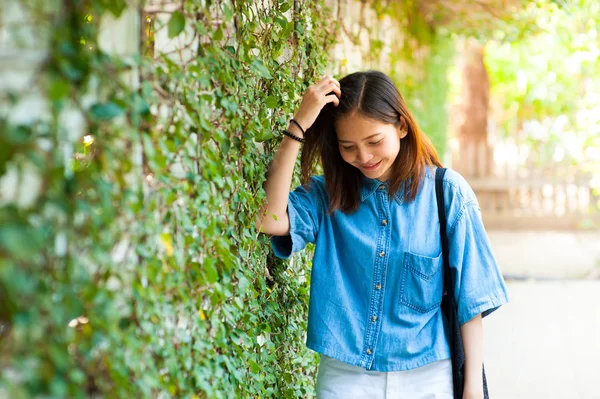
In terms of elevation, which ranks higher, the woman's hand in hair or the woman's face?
the woman's hand in hair

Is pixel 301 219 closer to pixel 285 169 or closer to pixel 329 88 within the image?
pixel 285 169

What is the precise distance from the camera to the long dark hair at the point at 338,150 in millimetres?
2311

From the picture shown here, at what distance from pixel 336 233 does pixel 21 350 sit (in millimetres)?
1375

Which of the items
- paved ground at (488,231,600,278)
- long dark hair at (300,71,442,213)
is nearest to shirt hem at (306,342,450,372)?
long dark hair at (300,71,442,213)

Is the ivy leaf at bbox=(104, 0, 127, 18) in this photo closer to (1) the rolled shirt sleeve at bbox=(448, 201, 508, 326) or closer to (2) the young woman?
(2) the young woman

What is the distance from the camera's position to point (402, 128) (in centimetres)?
237

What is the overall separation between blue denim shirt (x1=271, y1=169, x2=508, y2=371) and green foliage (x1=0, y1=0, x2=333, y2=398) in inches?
7.7

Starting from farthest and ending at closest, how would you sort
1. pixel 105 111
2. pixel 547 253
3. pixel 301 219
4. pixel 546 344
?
pixel 547 253, pixel 546 344, pixel 301 219, pixel 105 111

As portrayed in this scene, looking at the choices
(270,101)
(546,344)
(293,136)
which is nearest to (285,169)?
(293,136)

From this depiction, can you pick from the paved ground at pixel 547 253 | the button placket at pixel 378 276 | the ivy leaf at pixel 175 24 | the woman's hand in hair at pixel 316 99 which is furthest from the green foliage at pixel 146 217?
the paved ground at pixel 547 253

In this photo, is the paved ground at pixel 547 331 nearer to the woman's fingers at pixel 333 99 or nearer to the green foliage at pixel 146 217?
the green foliage at pixel 146 217

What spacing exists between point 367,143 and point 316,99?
21 cm

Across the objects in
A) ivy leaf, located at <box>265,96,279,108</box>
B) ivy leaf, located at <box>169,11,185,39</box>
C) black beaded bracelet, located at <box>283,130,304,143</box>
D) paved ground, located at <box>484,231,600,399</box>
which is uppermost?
ivy leaf, located at <box>169,11,185,39</box>

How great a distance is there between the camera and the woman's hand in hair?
226 cm
